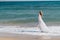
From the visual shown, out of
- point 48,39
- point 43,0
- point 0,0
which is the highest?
point 0,0

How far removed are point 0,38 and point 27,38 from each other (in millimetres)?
997

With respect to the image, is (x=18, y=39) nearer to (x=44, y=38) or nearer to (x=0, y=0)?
(x=44, y=38)

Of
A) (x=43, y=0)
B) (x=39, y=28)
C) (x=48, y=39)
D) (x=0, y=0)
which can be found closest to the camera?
(x=48, y=39)

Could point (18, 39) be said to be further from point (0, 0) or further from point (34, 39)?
point (0, 0)

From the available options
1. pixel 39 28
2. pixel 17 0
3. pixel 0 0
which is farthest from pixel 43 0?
pixel 39 28

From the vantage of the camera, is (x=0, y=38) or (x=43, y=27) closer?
(x=0, y=38)

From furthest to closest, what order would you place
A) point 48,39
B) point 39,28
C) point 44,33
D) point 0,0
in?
point 0,0 → point 39,28 → point 44,33 → point 48,39

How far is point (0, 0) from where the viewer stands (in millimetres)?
53594

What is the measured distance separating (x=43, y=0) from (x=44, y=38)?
43672 mm

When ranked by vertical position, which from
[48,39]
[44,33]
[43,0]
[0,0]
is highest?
[0,0]

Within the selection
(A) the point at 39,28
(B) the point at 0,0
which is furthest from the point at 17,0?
(A) the point at 39,28

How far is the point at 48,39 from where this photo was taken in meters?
6.39

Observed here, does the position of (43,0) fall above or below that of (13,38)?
above

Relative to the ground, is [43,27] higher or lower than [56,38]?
higher
